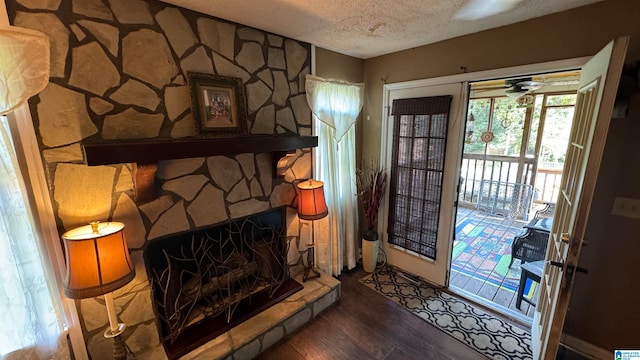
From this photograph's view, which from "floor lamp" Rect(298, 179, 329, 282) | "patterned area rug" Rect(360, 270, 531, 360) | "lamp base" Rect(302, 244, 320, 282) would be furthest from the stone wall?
"patterned area rug" Rect(360, 270, 531, 360)

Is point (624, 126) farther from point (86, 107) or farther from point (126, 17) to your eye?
point (86, 107)

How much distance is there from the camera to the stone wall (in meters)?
1.31

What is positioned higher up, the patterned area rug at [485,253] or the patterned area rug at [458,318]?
the patterned area rug at [458,318]

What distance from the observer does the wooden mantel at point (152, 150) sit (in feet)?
4.01

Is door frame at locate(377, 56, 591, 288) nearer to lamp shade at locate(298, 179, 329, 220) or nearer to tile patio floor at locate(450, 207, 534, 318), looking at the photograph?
tile patio floor at locate(450, 207, 534, 318)

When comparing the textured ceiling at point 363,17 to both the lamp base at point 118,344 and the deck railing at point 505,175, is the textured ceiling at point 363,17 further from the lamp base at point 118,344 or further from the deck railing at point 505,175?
the deck railing at point 505,175

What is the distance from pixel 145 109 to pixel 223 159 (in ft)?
1.87

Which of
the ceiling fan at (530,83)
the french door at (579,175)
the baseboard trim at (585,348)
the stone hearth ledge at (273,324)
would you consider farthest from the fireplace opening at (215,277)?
the ceiling fan at (530,83)

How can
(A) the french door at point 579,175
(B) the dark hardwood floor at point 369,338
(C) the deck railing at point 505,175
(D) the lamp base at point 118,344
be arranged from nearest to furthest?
1. (A) the french door at point 579,175
2. (D) the lamp base at point 118,344
3. (B) the dark hardwood floor at point 369,338
4. (C) the deck railing at point 505,175

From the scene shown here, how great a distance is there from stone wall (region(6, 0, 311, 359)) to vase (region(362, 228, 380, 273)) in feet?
4.60

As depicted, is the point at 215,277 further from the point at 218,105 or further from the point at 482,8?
the point at 482,8

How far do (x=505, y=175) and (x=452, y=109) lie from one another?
12.6 ft

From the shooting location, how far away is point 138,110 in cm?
154

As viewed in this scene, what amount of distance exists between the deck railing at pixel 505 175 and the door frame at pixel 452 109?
2.18m
